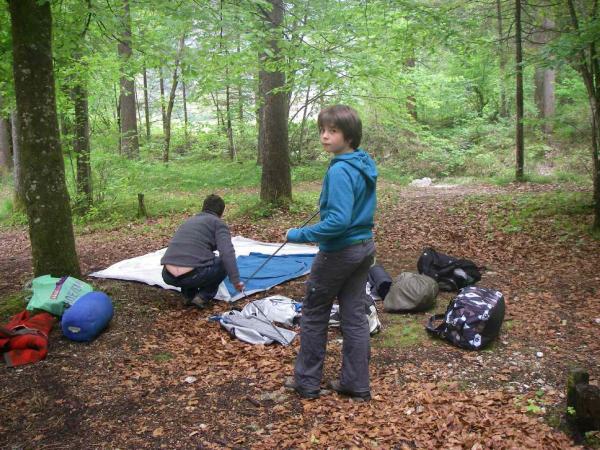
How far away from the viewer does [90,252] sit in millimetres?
8133

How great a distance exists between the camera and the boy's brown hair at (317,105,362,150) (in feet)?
9.89

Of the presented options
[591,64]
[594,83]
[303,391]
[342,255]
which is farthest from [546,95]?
[303,391]

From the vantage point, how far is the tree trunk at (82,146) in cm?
998

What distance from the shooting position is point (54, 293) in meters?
4.46

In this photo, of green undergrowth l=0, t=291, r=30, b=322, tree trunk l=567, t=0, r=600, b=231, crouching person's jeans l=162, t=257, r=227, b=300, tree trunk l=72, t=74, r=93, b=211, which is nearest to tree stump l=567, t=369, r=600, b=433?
crouching person's jeans l=162, t=257, r=227, b=300

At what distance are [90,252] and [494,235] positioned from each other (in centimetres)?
663

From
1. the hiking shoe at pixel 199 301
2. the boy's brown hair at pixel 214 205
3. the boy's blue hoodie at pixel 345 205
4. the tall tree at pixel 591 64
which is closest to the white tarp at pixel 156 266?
the hiking shoe at pixel 199 301

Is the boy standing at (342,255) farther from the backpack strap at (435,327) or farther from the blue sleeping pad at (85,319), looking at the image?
the blue sleeping pad at (85,319)

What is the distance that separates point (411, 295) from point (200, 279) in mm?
2177

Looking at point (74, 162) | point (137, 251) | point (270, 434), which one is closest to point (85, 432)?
point (270, 434)

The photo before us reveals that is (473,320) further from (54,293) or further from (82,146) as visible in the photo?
(82,146)

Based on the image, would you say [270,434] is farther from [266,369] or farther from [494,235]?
[494,235]

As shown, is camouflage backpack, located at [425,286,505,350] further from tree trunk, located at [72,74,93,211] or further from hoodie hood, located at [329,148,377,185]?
tree trunk, located at [72,74,93,211]

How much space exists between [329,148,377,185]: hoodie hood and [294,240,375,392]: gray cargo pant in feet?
1.46
